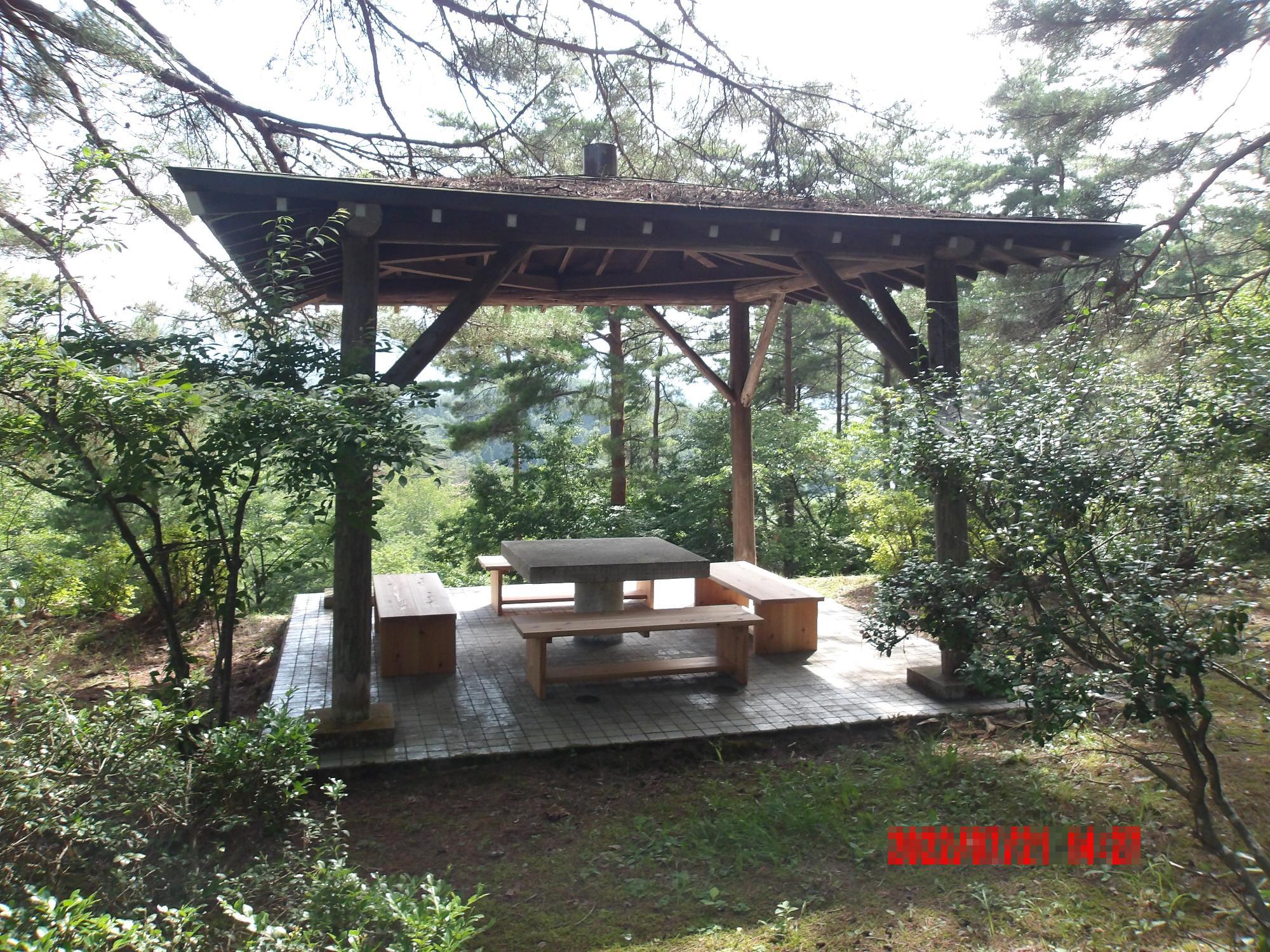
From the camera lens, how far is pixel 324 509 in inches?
129

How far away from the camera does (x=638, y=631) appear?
16.7ft

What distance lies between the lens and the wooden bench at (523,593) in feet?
23.3

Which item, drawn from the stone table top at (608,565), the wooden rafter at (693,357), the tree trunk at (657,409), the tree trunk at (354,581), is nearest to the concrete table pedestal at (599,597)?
the stone table top at (608,565)

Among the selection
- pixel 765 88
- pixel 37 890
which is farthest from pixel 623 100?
pixel 37 890

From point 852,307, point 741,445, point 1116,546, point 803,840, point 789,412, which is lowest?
point 803,840

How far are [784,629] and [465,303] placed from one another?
3181 mm

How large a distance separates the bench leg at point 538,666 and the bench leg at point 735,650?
3.54 feet

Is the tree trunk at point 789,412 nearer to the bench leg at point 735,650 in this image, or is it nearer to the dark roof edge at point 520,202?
the bench leg at point 735,650

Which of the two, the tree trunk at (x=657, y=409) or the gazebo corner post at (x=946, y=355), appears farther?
the tree trunk at (x=657, y=409)

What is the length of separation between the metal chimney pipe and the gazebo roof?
15.7 inches

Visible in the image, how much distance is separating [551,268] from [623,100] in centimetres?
154

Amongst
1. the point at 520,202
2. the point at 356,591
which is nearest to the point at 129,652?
the point at 356,591

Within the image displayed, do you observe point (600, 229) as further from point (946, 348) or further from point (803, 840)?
point (803, 840)

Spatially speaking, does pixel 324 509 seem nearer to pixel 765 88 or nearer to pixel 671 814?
pixel 671 814
